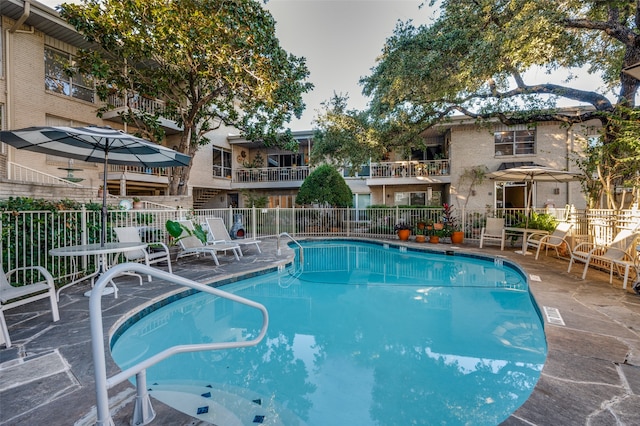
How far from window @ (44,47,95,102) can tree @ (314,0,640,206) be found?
12.1m

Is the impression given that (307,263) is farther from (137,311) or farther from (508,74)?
(508,74)

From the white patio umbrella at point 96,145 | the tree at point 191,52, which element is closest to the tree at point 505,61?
the tree at point 191,52

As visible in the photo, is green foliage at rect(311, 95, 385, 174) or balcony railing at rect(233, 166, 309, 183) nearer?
green foliage at rect(311, 95, 385, 174)

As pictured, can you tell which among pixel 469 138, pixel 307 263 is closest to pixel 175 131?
pixel 307 263

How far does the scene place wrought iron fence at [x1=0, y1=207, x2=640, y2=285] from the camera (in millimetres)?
4695

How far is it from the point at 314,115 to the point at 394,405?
12320mm

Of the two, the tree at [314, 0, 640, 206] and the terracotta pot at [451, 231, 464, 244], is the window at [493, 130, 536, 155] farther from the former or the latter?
the terracotta pot at [451, 231, 464, 244]

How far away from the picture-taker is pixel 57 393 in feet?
7.20

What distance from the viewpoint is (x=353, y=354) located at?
362cm

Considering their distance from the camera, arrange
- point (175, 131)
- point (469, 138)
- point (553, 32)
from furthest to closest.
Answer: point (175, 131) → point (469, 138) → point (553, 32)

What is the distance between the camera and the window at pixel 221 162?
62.1 feet

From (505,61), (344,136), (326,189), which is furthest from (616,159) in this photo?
(326,189)

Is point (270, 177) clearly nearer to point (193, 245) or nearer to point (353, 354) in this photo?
point (193, 245)

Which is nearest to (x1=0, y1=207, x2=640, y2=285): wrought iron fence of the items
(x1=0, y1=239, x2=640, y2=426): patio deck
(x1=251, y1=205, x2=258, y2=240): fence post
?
(x1=251, y1=205, x2=258, y2=240): fence post
